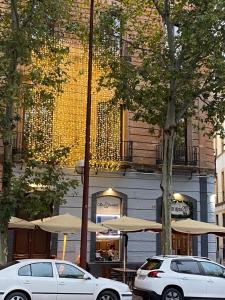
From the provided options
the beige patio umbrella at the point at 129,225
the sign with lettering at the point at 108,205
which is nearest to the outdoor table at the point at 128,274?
the beige patio umbrella at the point at 129,225

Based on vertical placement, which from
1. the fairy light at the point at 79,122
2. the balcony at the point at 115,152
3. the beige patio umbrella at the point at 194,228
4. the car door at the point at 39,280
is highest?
the fairy light at the point at 79,122

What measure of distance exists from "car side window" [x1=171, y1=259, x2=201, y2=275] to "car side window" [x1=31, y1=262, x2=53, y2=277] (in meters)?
3.85

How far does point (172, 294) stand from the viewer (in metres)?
14.7

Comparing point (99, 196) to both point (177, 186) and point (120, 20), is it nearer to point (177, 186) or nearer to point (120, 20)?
point (177, 186)

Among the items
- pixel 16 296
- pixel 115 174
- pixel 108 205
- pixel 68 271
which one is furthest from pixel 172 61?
pixel 16 296

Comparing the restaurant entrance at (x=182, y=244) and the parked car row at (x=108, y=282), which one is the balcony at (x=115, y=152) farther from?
the parked car row at (x=108, y=282)

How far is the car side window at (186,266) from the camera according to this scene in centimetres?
1505

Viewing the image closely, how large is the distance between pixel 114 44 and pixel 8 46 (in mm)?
5913

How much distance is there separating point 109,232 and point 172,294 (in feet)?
29.2

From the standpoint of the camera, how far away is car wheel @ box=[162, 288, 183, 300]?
14.6 m

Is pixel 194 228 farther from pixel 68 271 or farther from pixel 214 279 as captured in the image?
pixel 68 271

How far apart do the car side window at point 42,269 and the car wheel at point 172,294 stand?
3.51 metres

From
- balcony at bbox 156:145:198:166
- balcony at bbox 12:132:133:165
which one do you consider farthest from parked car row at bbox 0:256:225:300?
balcony at bbox 156:145:198:166

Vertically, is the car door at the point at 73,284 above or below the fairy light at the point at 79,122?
below
